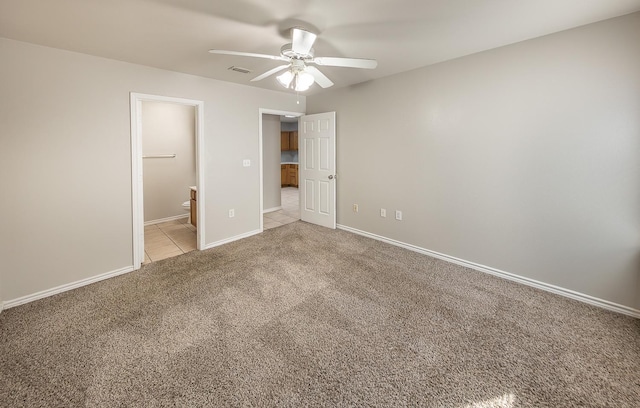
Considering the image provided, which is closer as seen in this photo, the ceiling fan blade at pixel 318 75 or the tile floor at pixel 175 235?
the ceiling fan blade at pixel 318 75

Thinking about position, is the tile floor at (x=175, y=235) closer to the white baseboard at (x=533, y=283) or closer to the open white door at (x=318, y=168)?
the open white door at (x=318, y=168)

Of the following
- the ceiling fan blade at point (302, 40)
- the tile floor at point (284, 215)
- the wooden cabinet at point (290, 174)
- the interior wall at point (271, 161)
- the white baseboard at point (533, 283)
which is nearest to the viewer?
the ceiling fan blade at point (302, 40)

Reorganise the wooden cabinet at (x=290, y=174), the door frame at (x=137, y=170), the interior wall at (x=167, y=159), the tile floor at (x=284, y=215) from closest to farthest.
A: the door frame at (x=137, y=170), the interior wall at (x=167, y=159), the tile floor at (x=284, y=215), the wooden cabinet at (x=290, y=174)

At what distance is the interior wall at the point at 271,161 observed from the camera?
5.93 metres

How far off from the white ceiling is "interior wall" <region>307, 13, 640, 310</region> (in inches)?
11.1

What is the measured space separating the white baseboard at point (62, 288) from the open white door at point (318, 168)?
9.62ft

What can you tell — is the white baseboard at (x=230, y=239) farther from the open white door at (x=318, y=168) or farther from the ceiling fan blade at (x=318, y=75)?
the ceiling fan blade at (x=318, y=75)

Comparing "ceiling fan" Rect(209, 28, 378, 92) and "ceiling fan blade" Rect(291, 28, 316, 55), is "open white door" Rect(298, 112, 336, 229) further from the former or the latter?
"ceiling fan blade" Rect(291, 28, 316, 55)

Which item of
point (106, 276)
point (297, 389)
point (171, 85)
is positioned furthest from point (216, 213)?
point (297, 389)

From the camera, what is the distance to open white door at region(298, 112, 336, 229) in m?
4.70

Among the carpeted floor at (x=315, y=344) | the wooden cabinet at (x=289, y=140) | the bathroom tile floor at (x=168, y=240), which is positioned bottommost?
the carpeted floor at (x=315, y=344)

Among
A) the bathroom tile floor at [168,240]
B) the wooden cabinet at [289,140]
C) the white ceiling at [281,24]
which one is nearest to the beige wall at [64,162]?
the white ceiling at [281,24]

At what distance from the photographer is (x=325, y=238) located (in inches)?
172

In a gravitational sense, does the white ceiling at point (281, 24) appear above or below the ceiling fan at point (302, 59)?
above
